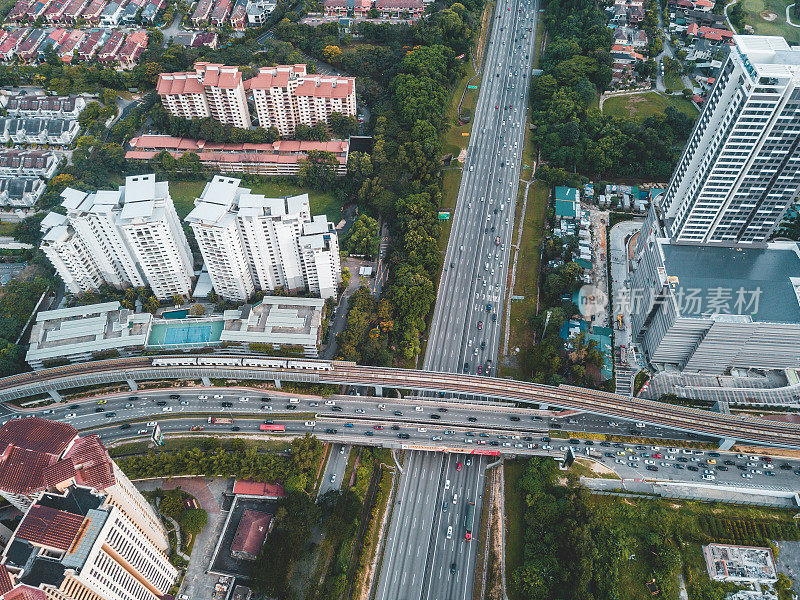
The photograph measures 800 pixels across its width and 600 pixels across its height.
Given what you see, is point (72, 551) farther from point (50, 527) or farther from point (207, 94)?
point (207, 94)

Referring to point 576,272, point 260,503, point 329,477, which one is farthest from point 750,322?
point 260,503

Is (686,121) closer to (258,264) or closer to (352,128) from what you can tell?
(352,128)

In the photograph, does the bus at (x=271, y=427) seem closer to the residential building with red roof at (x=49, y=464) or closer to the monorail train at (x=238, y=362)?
the monorail train at (x=238, y=362)

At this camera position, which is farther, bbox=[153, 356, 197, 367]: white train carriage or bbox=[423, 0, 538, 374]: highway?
bbox=[423, 0, 538, 374]: highway

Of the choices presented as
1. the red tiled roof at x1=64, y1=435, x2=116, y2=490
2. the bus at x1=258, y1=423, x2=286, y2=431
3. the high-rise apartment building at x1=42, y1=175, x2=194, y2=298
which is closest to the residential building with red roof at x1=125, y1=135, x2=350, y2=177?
the high-rise apartment building at x1=42, y1=175, x2=194, y2=298

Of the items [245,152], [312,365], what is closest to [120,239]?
[312,365]

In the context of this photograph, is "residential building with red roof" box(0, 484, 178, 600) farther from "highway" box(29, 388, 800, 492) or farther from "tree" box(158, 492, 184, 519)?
"highway" box(29, 388, 800, 492)
